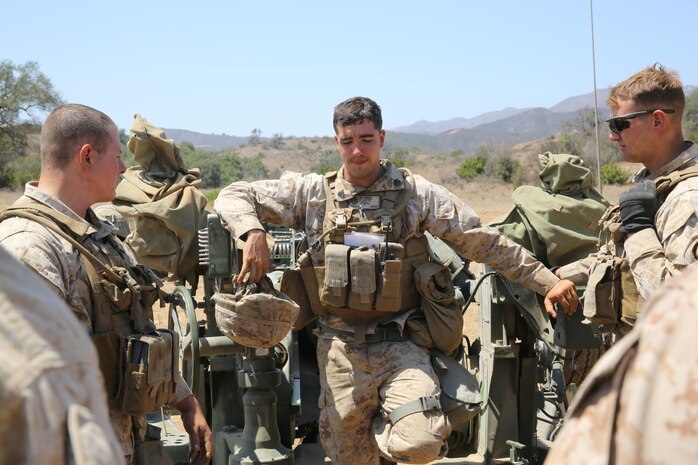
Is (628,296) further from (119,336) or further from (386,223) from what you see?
(119,336)

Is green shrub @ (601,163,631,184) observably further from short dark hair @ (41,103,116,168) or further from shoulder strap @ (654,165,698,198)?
short dark hair @ (41,103,116,168)

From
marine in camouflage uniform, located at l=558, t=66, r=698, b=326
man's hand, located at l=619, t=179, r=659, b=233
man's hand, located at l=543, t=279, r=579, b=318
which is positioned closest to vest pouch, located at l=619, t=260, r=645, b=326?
marine in camouflage uniform, located at l=558, t=66, r=698, b=326

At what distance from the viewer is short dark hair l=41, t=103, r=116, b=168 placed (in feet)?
11.7

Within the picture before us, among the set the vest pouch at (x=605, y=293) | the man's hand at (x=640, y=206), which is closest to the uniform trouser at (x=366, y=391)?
the vest pouch at (x=605, y=293)

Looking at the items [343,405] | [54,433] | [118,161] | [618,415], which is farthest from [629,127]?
[54,433]

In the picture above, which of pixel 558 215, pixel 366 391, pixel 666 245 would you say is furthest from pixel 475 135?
pixel 666 245

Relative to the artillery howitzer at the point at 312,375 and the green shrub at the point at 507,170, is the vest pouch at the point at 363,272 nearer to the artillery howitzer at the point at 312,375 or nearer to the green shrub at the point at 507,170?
the artillery howitzer at the point at 312,375

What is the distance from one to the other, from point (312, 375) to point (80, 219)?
115 inches

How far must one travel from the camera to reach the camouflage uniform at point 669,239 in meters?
3.90

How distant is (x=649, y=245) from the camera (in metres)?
4.13

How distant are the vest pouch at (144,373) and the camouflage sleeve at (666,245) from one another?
1.99 meters

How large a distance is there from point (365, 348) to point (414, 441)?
0.62m

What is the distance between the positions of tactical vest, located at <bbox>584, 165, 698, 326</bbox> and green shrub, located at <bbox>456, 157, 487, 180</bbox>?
33589mm

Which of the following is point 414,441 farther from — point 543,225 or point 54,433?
point 54,433
